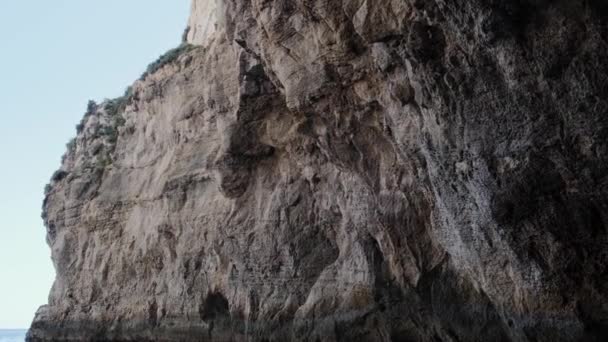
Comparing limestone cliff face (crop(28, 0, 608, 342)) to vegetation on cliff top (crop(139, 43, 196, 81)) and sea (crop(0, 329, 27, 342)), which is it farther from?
sea (crop(0, 329, 27, 342))

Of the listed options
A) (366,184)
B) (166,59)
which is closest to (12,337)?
(166,59)

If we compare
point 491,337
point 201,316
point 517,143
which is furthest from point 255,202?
point 517,143

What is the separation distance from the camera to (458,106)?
7984 millimetres

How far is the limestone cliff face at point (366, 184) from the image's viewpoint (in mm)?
6984

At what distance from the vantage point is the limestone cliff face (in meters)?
6.98

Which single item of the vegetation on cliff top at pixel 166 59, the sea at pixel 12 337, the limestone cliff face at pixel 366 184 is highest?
the vegetation on cliff top at pixel 166 59

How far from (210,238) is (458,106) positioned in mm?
10883

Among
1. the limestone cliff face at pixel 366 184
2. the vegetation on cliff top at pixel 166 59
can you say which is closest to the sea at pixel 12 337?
the vegetation on cliff top at pixel 166 59

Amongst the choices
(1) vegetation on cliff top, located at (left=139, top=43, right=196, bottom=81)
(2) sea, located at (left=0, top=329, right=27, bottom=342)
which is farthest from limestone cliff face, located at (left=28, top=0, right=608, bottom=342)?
(2) sea, located at (left=0, top=329, right=27, bottom=342)

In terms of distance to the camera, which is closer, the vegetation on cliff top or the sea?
the vegetation on cliff top

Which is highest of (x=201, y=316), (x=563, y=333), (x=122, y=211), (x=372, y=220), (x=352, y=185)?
(x=122, y=211)

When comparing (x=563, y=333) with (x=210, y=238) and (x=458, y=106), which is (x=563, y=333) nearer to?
(x=458, y=106)

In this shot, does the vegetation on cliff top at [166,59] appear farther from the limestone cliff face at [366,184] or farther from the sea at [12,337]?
the sea at [12,337]

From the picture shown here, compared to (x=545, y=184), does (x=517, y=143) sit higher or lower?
higher
